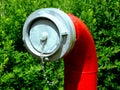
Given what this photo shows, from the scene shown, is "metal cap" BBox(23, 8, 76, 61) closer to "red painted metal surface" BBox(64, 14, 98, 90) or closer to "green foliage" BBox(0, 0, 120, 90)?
"red painted metal surface" BBox(64, 14, 98, 90)

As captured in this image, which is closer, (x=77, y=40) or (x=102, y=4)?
(x=77, y=40)

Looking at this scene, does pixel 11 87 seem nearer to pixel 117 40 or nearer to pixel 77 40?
pixel 77 40

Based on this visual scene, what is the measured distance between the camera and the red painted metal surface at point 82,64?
264 centimetres

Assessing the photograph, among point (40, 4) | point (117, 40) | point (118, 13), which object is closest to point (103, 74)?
point (117, 40)

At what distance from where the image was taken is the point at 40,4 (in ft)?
13.5

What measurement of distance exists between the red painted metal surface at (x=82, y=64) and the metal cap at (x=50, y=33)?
0.16 metres

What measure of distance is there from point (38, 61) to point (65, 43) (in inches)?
49.0

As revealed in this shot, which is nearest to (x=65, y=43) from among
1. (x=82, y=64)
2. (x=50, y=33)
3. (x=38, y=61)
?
(x=50, y=33)

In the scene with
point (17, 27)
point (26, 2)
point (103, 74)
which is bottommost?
point (103, 74)

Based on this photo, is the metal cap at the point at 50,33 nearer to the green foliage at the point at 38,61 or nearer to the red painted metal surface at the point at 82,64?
the red painted metal surface at the point at 82,64

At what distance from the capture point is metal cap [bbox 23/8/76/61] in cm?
241

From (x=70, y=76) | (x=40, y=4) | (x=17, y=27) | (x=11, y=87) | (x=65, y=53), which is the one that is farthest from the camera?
(x=40, y=4)

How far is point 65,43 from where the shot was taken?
A: 242cm

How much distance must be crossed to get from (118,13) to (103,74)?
2.44 feet
